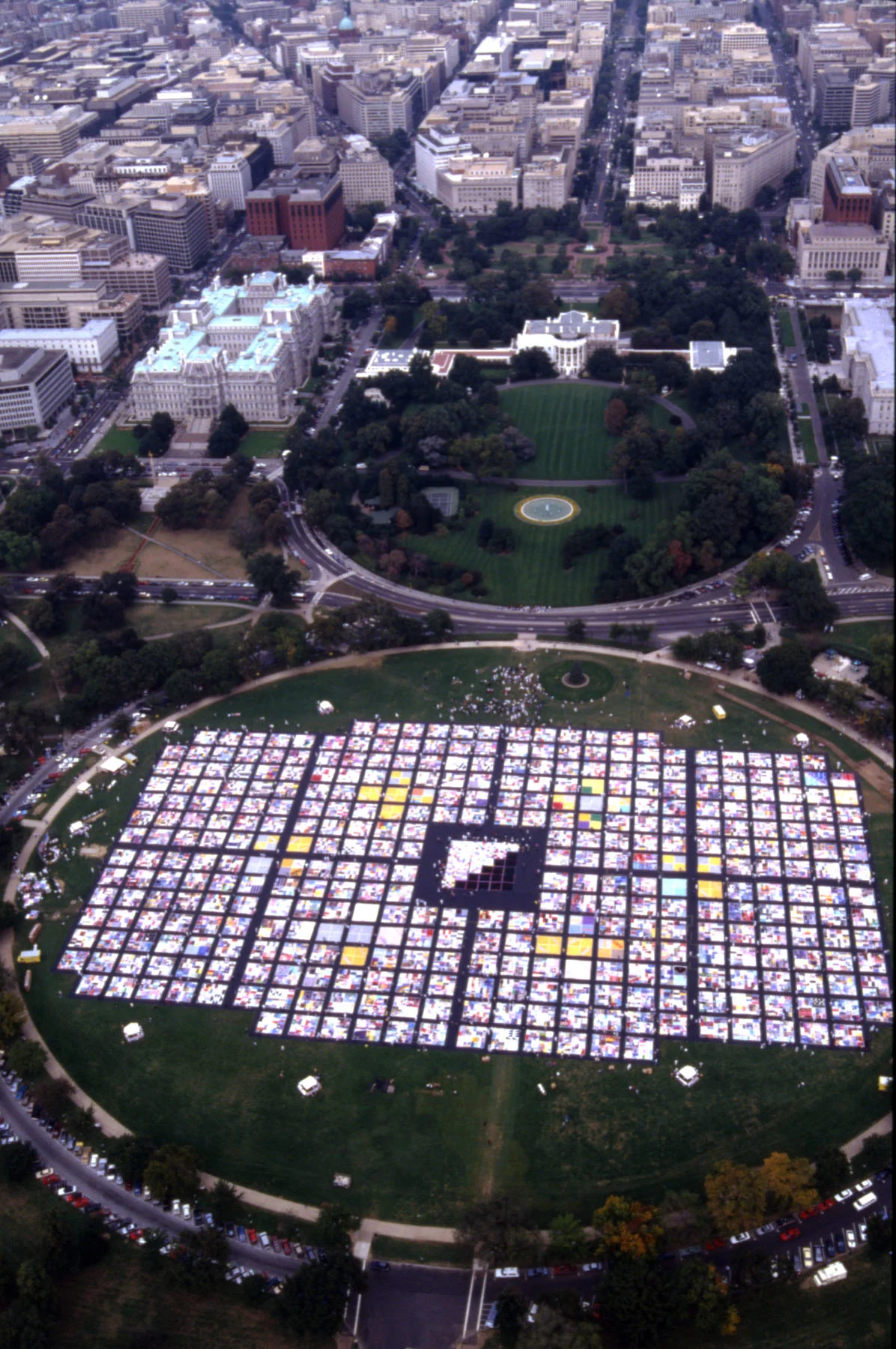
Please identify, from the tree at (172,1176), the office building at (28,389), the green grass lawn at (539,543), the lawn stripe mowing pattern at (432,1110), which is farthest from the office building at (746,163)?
the tree at (172,1176)

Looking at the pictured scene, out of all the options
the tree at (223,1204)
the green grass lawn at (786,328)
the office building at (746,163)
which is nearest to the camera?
the tree at (223,1204)

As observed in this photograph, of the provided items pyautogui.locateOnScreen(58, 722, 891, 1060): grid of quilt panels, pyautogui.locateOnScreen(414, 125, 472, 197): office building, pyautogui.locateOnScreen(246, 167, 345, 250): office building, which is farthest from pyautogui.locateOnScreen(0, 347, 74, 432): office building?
pyautogui.locateOnScreen(414, 125, 472, 197): office building

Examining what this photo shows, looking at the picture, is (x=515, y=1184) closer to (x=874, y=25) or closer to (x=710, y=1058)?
(x=710, y=1058)

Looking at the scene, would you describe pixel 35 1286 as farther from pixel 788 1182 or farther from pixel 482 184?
pixel 482 184

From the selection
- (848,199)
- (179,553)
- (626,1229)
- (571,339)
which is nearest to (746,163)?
(848,199)

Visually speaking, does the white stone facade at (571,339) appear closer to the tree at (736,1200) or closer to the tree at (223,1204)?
the tree at (736,1200)

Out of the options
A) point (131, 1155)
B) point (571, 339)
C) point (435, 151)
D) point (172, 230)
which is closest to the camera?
point (131, 1155)

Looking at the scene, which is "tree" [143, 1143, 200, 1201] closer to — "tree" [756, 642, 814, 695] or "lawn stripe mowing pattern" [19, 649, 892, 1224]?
"lawn stripe mowing pattern" [19, 649, 892, 1224]
